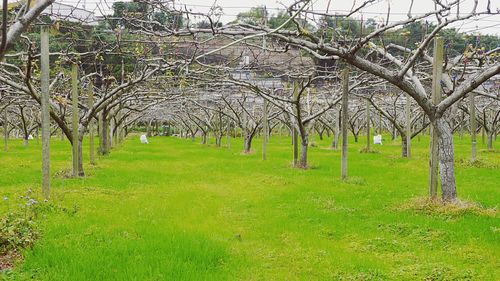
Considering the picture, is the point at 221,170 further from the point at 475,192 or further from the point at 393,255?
the point at 393,255

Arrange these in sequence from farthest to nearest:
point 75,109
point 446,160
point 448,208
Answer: point 75,109
point 446,160
point 448,208

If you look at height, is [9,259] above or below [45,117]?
below

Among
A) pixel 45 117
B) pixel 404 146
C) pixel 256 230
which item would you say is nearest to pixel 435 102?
pixel 256 230

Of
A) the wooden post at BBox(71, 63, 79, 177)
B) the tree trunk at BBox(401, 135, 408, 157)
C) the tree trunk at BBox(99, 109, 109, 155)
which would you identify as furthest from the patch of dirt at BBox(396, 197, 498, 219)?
the tree trunk at BBox(99, 109, 109, 155)

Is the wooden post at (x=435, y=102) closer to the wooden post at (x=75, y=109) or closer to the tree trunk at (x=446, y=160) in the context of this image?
the tree trunk at (x=446, y=160)

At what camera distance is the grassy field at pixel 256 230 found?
214 inches

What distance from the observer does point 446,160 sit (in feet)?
29.6

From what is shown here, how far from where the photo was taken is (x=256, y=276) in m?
5.34

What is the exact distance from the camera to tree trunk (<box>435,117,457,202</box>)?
8977 millimetres

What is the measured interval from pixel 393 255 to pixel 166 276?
2778mm

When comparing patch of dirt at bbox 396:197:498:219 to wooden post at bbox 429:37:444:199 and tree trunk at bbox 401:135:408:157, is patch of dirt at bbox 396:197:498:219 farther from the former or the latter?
tree trunk at bbox 401:135:408:157

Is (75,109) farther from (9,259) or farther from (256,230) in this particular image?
(9,259)

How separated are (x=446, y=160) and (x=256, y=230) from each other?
A: 3746 millimetres

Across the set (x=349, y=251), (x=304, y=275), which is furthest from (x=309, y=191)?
(x=304, y=275)
